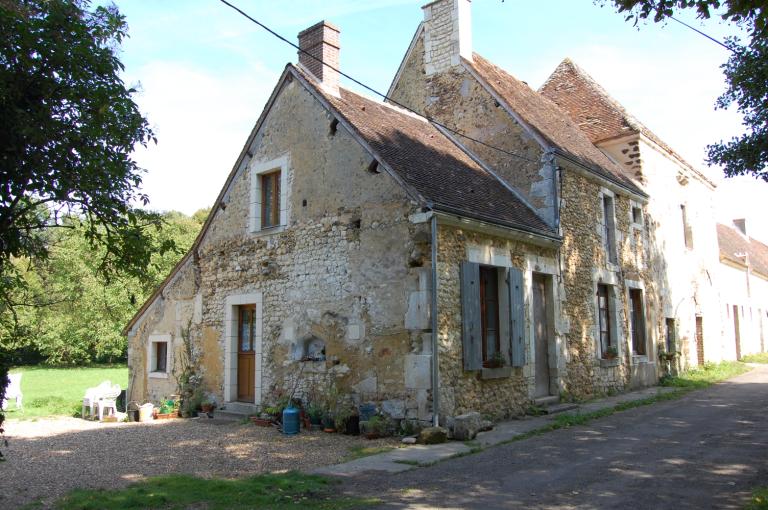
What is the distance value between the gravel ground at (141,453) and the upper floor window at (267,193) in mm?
3890

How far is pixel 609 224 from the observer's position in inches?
551

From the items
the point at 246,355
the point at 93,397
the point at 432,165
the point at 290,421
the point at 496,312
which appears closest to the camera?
the point at 290,421

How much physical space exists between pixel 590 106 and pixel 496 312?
8.98m

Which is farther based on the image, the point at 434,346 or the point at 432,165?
the point at 432,165

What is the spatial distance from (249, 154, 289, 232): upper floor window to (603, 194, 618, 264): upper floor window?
731 centimetres

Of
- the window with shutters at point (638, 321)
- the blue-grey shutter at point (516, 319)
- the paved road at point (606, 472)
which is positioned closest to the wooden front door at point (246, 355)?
the blue-grey shutter at point (516, 319)

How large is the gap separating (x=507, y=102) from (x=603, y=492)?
8.97m

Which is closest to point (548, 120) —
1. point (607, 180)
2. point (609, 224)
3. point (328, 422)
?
point (607, 180)

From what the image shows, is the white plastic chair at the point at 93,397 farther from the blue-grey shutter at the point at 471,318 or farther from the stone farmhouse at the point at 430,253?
the blue-grey shutter at the point at 471,318

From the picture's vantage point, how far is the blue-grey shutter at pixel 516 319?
10.1m

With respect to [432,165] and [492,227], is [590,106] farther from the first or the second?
[492,227]

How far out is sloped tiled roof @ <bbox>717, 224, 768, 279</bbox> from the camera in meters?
27.3

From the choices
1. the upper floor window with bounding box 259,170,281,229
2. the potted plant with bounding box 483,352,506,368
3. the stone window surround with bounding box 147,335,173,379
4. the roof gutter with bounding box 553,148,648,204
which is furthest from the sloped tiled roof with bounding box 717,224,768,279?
the stone window surround with bounding box 147,335,173,379

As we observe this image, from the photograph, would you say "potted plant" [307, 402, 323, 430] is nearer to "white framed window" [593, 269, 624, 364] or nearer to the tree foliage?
the tree foliage
